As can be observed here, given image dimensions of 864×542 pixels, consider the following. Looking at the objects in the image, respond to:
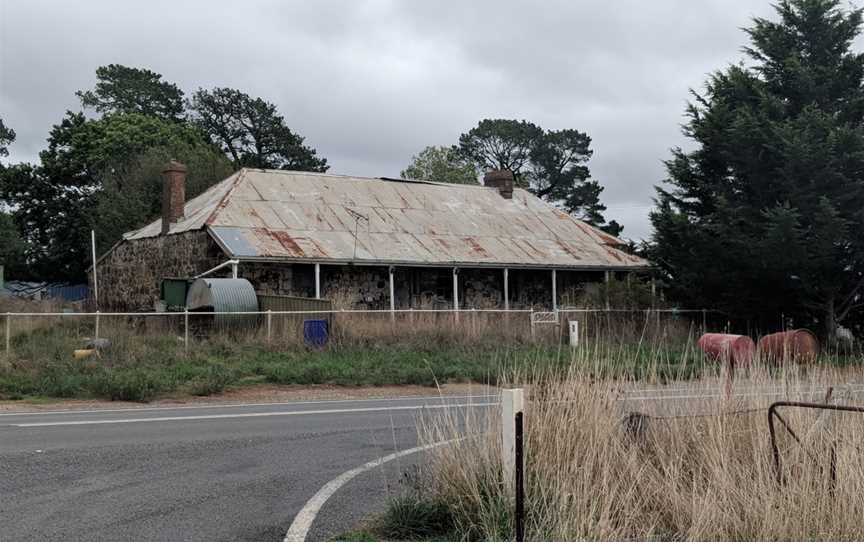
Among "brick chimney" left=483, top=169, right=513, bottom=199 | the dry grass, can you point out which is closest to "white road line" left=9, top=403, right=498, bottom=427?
the dry grass

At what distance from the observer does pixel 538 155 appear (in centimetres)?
7500

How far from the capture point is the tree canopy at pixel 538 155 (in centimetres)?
7362

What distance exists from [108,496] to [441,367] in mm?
12143

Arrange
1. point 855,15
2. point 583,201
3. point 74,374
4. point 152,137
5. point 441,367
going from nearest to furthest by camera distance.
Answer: point 74,374
point 441,367
point 855,15
point 152,137
point 583,201

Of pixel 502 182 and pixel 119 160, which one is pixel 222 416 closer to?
pixel 502 182

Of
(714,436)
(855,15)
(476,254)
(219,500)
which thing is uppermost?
(855,15)

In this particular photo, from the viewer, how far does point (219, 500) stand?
22.8 ft

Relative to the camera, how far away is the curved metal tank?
2253cm

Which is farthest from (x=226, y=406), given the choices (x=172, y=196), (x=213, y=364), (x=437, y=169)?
(x=437, y=169)

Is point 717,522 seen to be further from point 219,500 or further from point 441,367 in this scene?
point 441,367

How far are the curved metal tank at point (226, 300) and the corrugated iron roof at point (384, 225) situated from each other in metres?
2.61

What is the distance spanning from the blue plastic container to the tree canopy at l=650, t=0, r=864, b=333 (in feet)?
36.0

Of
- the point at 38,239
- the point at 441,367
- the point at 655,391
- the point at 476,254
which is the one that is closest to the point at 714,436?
the point at 655,391

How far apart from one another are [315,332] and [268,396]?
5451 mm
